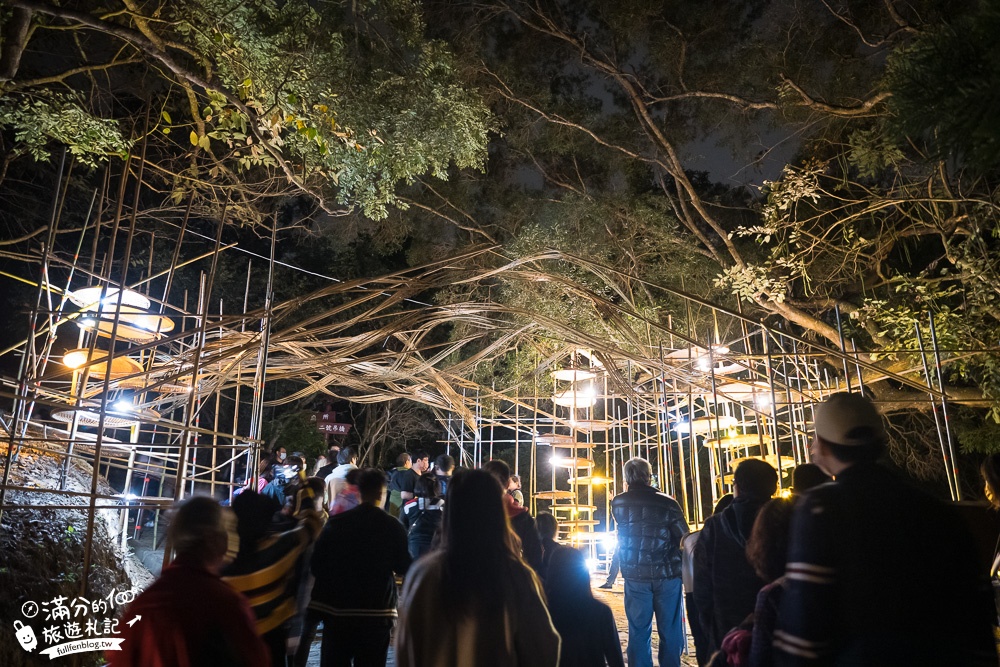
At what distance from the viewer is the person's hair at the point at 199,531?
6.45ft

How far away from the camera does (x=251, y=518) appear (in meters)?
3.03

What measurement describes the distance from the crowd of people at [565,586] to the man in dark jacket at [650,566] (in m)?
0.96

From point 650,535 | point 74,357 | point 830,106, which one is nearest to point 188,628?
point 650,535

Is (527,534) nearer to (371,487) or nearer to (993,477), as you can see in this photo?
(371,487)

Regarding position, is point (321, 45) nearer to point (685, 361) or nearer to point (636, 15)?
point (685, 361)

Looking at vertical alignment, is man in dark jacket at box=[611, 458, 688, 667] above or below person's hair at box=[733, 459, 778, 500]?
below

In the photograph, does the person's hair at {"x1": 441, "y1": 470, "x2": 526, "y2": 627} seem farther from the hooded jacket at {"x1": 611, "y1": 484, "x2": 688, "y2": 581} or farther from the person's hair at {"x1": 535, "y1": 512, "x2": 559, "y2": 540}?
the hooded jacket at {"x1": 611, "y1": 484, "x2": 688, "y2": 581}

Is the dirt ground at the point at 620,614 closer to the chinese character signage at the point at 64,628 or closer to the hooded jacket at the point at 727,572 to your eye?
the hooded jacket at the point at 727,572

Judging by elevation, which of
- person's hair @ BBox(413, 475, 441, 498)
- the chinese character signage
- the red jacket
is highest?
person's hair @ BBox(413, 475, 441, 498)

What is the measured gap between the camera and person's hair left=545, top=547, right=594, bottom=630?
2781 millimetres

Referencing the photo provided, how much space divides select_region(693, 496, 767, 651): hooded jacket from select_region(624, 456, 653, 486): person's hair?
3.79 ft

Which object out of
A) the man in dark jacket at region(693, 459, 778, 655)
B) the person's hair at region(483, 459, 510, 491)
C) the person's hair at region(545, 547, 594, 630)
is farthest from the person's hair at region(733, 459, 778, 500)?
the person's hair at region(483, 459, 510, 491)

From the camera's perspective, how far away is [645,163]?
39.8ft

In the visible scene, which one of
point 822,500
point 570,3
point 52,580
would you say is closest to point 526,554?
point 822,500
